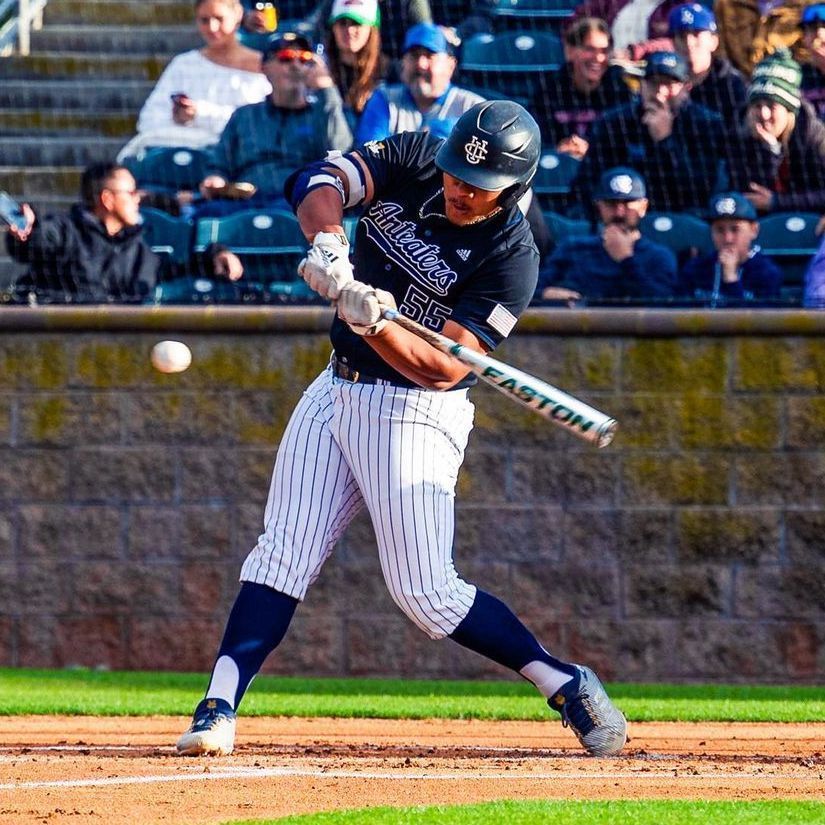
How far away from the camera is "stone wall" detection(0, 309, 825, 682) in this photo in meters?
7.54

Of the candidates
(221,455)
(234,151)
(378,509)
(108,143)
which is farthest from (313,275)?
(108,143)

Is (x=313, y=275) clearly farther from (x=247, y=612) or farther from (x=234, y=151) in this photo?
(x=234, y=151)

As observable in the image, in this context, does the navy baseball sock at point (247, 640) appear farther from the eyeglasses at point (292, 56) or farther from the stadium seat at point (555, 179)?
the eyeglasses at point (292, 56)

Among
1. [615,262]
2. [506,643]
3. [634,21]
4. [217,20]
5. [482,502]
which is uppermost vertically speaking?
[634,21]

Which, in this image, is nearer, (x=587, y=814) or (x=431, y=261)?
(x=587, y=814)

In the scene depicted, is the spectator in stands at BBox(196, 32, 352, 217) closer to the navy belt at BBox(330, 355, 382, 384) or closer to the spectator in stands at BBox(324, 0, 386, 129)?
the spectator in stands at BBox(324, 0, 386, 129)

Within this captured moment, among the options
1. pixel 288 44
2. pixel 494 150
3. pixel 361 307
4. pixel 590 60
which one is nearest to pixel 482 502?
pixel 590 60

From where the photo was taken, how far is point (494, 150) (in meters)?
4.21

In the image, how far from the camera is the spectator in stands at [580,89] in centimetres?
830

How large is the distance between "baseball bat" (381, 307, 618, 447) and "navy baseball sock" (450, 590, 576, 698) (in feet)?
2.09

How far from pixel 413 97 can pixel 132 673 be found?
3.03 m

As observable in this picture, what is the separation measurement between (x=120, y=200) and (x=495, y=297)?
12.3 feet

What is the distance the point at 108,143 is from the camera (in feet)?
30.2

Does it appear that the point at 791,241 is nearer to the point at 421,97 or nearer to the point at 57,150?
the point at 421,97
